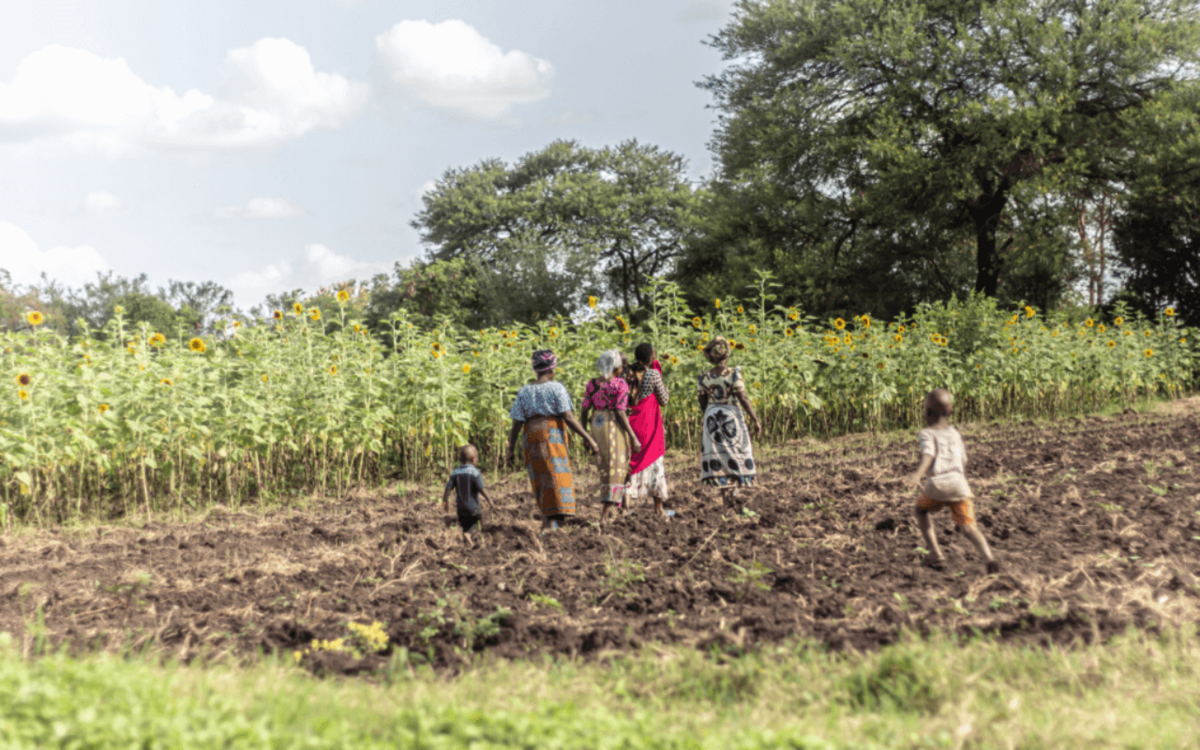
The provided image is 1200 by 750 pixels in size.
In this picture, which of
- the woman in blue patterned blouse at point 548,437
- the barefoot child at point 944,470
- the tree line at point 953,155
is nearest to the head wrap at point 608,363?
the woman in blue patterned blouse at point 548,437

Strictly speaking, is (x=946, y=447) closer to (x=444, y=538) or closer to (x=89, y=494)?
(x=444, y=538)

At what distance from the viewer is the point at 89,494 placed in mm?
8398

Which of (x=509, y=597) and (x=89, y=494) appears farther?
(x=89, y=494)

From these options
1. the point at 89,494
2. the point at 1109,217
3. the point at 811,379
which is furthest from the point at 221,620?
the point at 1109,217

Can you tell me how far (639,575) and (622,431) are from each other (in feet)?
7.08

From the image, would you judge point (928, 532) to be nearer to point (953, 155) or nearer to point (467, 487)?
point (467, 487)

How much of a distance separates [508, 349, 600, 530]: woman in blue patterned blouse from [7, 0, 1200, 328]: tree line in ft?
39.9

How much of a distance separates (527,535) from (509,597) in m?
1.41

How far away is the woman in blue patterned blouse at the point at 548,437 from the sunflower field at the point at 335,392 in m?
2.75

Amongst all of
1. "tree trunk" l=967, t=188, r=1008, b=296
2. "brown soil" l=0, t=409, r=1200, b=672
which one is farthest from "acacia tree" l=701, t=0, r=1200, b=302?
"brown soil" l=0, t=409, r=1200, b=672

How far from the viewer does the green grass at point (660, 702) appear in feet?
9.12

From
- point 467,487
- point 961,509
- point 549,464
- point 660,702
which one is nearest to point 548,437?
point 549,464

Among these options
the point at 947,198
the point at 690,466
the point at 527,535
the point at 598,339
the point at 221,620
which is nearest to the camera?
the point at 221,620

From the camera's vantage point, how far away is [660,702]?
10.6ft
